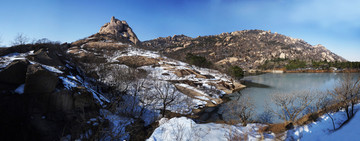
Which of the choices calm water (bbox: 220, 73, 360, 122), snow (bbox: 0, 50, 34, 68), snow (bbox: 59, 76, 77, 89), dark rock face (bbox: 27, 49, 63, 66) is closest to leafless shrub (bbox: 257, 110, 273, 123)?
calm water (bbox: 220, 73, 360, 122)

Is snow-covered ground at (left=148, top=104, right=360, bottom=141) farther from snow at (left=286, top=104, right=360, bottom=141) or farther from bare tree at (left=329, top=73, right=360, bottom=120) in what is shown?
bare tree at (left=329, top=73, right=360, bottom=120)

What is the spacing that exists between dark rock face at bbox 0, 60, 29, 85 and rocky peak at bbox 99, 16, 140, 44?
348 feet

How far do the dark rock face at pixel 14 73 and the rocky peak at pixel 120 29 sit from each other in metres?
106

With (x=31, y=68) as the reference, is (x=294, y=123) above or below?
below

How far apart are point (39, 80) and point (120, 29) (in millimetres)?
115275

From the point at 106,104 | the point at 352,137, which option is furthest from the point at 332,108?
the point at 106,104

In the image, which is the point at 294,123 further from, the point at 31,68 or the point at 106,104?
the point at 31,68

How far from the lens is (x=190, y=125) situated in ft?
38.0

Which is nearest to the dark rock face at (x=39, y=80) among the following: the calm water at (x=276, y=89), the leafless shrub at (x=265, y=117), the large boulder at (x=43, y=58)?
the large boulder at (x=43, y=58)

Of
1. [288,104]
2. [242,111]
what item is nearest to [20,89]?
[242,111]

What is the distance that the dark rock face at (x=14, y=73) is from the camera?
9.39 m

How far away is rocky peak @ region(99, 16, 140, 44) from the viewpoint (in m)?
110

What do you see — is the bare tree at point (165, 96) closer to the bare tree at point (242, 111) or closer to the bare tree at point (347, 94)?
the bare tree at point (242, 111)

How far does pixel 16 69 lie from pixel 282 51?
200752 mm
